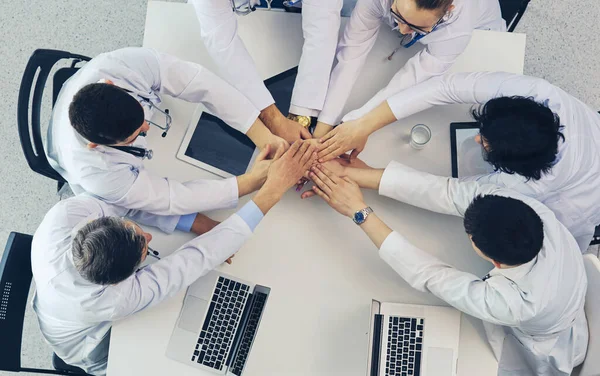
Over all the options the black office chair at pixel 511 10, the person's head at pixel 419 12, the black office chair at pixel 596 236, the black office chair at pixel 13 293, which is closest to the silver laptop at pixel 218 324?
the black office chair at pixel 13 293

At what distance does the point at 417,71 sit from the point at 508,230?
0.63 metres

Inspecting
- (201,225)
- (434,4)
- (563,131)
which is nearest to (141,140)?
(201,225)

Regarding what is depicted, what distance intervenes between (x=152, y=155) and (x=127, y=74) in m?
0.27

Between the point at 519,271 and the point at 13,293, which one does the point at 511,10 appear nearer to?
A: the point at 519,271

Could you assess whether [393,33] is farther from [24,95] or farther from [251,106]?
[24,95]

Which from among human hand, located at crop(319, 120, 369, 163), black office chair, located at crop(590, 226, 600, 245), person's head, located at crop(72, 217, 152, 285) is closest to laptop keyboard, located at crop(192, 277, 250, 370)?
person's head, located at crop(72, 217, 152, 285)

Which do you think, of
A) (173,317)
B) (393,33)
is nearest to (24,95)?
(173,317)

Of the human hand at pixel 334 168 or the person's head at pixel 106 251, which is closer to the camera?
the person's head at pixel 106 251

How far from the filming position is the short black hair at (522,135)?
4.90 feet

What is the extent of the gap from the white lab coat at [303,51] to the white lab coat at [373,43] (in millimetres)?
40

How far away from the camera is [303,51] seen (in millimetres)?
1730

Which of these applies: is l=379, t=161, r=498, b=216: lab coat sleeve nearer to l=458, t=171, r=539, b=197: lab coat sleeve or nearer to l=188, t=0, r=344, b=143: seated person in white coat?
l=458, t=171, r=539, b=197: lab coat sleeve

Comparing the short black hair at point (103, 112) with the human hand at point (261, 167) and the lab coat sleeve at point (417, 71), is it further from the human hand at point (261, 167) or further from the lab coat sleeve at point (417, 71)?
the lab coat sleeve at point (417, 71)

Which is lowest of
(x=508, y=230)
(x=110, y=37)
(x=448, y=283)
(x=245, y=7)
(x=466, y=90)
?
(x=448, y=283)
